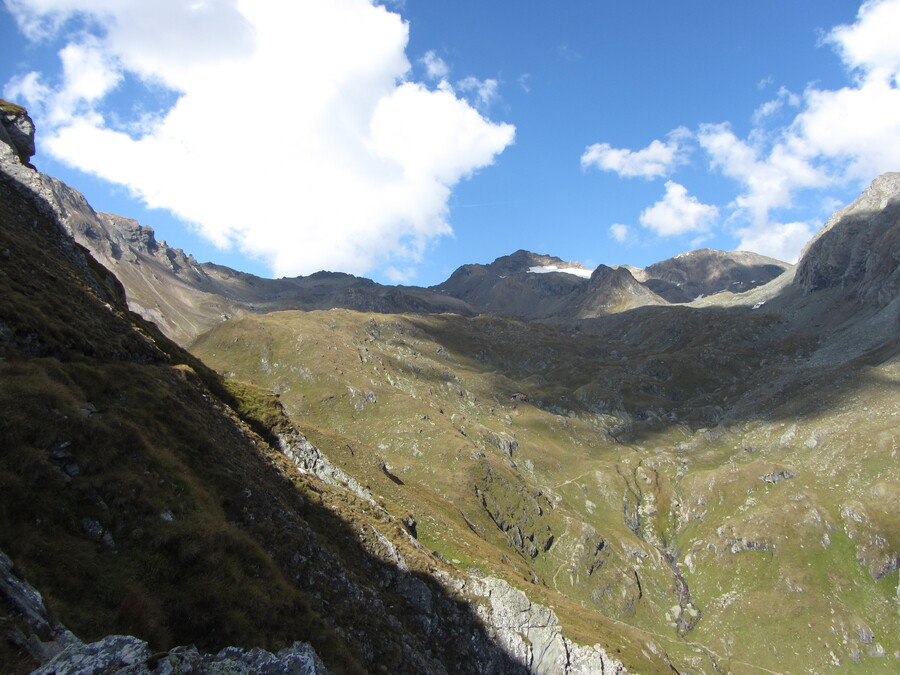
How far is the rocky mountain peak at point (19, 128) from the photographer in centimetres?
6212

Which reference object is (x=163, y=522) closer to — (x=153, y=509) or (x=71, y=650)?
(x=153, y=509)

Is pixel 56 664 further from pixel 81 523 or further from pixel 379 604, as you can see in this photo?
pixel 379 604

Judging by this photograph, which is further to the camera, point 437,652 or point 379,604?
point 437,652

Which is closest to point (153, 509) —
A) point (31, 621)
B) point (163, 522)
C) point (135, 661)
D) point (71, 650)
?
point (163, 522)

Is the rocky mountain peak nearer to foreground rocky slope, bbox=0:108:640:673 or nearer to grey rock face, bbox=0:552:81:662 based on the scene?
foreground rocky slope, bbox=0:108:640:673

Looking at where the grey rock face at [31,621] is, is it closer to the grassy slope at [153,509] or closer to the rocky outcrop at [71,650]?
the rocky outcrop at [71,650]

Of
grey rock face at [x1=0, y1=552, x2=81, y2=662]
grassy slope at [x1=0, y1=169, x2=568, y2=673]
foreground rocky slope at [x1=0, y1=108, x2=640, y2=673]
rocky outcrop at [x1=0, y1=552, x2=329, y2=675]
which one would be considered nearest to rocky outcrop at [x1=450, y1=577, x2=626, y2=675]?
foreground rocky slope at [x1=0, y1=108, x2=640, y2=673]

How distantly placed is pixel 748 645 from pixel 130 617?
199 metres

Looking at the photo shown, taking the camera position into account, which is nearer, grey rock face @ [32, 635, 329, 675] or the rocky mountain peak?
grey rock face @ [32, 635, 329, 675]

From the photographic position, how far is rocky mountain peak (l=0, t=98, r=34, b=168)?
2446 inches

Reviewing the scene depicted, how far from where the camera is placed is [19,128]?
6334cm

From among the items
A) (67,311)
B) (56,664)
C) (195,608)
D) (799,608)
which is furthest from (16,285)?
(799,608)

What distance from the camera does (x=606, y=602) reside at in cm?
17288

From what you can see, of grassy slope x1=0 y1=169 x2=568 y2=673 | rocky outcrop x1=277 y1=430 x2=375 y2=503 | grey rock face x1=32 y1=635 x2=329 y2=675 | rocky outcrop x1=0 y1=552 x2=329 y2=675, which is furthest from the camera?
rocky outcrop x1=277 y1=430 x2=375 y2=503
